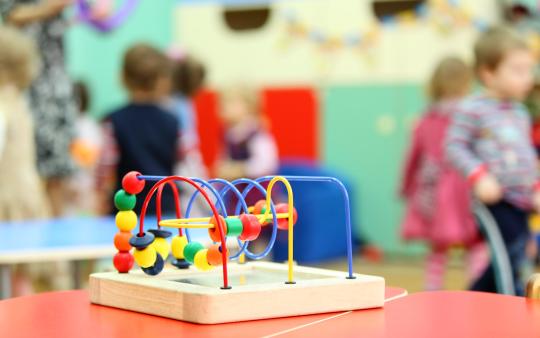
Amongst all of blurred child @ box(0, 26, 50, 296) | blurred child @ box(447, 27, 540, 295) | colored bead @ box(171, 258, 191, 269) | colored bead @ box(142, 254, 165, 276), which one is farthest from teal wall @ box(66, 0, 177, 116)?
colored bead @ box(142, 254, 165, 276)

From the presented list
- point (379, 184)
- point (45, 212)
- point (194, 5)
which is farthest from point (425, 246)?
point (45, 212)

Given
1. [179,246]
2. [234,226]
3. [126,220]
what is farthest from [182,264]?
[234,226]

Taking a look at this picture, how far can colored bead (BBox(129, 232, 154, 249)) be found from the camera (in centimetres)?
129

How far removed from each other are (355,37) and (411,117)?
23.0 inches

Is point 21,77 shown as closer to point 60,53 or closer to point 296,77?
point 60,53

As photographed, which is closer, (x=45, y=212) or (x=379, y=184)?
(x=45, y=212)

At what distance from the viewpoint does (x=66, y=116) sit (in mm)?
3863

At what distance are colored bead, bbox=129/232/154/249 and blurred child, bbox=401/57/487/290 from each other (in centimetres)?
261

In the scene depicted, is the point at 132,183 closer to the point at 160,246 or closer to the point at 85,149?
the point at 160,246

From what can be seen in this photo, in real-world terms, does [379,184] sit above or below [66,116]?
below

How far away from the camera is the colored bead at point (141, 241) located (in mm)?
1291

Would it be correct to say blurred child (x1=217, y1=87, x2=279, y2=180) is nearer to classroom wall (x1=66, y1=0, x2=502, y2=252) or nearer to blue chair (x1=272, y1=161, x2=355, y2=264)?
blue chair (x1=272, y1=161, x2=355, y2=264)

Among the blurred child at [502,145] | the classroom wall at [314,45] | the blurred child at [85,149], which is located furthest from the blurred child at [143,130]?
the blurred child at [85,149]

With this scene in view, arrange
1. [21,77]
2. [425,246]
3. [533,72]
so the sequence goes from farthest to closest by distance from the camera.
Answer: [425,246]
[533,72]
[21,77]
